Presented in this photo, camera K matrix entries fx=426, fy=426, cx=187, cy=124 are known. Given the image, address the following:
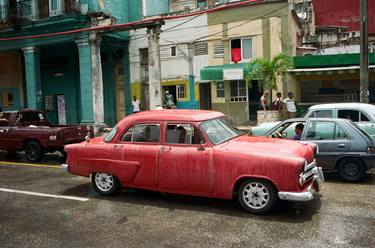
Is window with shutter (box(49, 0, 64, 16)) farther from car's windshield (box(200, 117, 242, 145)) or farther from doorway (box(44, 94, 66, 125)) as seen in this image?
car's windshield (box(200, 117, 242, 145))

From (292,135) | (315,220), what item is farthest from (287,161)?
(292,135)

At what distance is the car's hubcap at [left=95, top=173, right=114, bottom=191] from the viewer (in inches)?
318

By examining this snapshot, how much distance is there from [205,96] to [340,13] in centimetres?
1688

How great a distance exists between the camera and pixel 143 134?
7.76 metres

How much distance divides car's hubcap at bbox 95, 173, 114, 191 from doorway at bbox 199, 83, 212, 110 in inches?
594

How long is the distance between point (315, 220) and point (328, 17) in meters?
31.0

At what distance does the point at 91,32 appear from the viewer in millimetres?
20859

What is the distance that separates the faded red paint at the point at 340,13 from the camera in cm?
3291

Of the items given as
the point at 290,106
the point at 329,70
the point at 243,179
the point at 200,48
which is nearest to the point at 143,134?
the point at 243,179

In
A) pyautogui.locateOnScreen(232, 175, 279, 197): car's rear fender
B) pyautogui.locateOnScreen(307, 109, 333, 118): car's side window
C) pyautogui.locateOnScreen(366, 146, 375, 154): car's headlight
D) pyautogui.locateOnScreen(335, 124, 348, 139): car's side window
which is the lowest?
pyautogui.locateOnScreen(232, 175, 279, 197): car's rear fender

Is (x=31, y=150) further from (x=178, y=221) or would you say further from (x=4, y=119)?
(x=178, y=221)

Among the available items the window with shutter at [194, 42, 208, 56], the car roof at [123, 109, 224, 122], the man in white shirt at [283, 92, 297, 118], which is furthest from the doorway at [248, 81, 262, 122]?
the car roof at [123, 109, 224, 122]

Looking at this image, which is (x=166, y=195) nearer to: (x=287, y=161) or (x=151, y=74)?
(x=287, y=161)

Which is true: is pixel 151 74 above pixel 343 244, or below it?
above
